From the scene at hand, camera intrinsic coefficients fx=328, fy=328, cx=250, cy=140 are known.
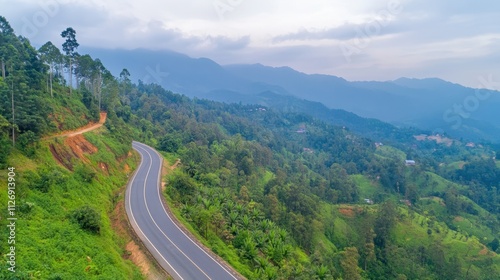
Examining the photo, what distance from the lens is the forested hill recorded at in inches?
1017

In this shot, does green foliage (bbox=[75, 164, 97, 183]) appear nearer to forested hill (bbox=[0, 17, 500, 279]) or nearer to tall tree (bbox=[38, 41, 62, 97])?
forested hill (bbox=[0, 17, 500, 279])

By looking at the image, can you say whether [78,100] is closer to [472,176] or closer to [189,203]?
[189,203]

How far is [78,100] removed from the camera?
58.9 metres

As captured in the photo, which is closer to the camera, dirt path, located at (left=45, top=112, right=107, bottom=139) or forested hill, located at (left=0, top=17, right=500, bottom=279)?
forested hill, located at (left=0, top=17, right=500, bottom=279)

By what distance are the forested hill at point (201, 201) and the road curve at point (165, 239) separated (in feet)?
6.76

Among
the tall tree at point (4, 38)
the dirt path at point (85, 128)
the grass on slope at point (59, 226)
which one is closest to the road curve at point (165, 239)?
the grass on slope at point (59, 226)

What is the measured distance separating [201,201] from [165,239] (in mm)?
12329

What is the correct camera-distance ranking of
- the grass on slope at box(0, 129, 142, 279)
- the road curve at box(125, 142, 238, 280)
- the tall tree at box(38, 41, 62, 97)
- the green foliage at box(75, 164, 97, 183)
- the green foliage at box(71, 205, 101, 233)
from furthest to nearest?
1. the tall tree at box(38, 41, 62, 97)
2. the green foliage at box(75, 164, 97, 183)
3. the road curve at box(125, 142, 238, 280)
4. the green foliage at box(71, 205, 101, 233)
5. the grass on slope at box(0, 129, 142, 279)

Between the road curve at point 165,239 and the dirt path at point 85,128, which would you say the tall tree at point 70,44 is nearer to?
the dirt path at point 85,128

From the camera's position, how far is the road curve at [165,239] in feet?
89.0

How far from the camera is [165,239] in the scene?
3091 centimetres

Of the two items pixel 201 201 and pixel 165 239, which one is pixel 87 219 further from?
pixel 201 201

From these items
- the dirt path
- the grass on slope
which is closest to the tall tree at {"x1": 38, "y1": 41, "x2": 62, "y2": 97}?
the dirt path

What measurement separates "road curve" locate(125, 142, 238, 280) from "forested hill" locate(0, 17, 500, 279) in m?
2.06
